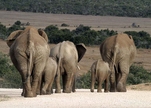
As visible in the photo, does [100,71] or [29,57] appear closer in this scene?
[29,57]

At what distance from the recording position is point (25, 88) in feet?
59.6

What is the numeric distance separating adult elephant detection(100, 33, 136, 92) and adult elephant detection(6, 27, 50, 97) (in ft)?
12.7

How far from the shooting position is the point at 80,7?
143 meters

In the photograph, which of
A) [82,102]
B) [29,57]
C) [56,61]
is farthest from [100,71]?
[82,102]

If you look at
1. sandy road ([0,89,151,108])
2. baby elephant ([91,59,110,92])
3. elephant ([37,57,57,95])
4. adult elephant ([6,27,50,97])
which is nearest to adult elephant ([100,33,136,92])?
baby elephant ([91,59,110,92])

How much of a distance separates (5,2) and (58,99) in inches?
5144

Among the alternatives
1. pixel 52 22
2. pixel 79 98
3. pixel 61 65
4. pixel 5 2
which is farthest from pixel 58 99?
pixel 5 2

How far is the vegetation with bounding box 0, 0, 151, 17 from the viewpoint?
447ft

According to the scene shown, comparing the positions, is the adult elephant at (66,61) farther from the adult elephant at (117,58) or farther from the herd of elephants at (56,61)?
the adult elephant at (117,58)

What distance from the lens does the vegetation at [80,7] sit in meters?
136

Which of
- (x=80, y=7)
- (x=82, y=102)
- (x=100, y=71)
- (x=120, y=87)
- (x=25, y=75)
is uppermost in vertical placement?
(x=25, y=75)

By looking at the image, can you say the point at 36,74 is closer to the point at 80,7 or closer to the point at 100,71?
the point at 100,71

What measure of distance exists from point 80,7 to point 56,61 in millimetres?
122027

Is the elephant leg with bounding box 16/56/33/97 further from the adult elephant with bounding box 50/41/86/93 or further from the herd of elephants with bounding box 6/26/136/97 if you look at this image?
the adult elephant with bounding box 50/41/86/93
